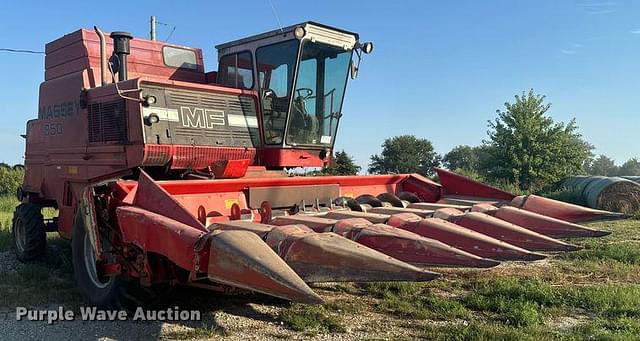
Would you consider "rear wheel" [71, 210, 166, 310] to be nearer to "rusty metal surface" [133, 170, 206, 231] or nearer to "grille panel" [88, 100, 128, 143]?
"rusty metal surface" [133, 170, 206, 231]

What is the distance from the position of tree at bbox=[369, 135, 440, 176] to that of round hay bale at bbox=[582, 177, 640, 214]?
19.0 metres

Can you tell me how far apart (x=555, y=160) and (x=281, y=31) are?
892 inches

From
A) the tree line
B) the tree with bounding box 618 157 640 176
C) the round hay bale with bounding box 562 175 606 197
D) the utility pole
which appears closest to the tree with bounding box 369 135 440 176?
the tree line

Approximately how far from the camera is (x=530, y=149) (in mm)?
25922

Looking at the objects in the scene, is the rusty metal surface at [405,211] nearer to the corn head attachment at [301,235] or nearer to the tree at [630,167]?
the corn head attachment at [301,235]

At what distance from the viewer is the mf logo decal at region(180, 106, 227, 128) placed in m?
6.24

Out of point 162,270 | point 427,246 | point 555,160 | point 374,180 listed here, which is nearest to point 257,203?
point 162,270

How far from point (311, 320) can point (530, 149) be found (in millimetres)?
23584

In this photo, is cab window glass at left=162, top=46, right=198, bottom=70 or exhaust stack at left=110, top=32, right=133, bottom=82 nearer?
exhaust stack at left=110, top=32, right=133, bottom=82

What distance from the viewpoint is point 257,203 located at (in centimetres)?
552

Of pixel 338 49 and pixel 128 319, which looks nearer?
pixel 128 319

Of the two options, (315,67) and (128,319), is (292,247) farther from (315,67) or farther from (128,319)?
(315,67)

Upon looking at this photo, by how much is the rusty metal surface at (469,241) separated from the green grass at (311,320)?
1.04 m

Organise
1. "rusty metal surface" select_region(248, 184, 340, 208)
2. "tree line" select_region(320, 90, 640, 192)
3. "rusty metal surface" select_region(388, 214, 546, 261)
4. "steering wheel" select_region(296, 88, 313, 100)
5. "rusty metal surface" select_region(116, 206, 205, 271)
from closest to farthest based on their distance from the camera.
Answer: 1. "rusty metal surface" select_region(116, 206, 205, 271)
2. "rusty metal surface" select_region(388, 214, 546, 261)
3. "rusty metal surface" select_region(248, 184, 340, 208)
4. "steering wheel" select_region(296, 88, 313, 100)
5. "tree line" select_region(320, 90, 640, 192)
